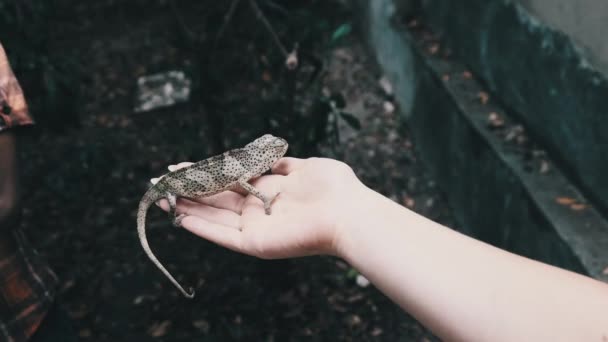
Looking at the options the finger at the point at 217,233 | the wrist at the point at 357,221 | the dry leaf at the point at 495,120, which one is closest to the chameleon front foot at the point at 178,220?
the finger at the point at 217,233

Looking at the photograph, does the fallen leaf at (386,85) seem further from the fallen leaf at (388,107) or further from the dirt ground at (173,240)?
the fallen leaf at (388,107)

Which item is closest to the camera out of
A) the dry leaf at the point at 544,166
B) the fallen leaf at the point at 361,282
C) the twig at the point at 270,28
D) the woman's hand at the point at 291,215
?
the woman's hand at the point at 291,215

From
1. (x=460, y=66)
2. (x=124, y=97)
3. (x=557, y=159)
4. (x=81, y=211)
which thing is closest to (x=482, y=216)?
(x=557, y=159)

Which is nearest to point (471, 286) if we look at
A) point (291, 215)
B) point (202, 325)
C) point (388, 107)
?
point (291, 215)

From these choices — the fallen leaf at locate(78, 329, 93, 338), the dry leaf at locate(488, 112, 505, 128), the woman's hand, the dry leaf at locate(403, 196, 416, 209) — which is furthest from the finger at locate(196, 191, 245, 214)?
the dry leaf at locate(403, 196, 416, 209)

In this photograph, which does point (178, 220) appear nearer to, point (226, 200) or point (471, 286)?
point (226, 200)

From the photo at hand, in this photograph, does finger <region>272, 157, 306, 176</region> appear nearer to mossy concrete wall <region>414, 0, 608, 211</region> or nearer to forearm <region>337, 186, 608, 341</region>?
forearm <region>337, 186, 608, 341</region>
